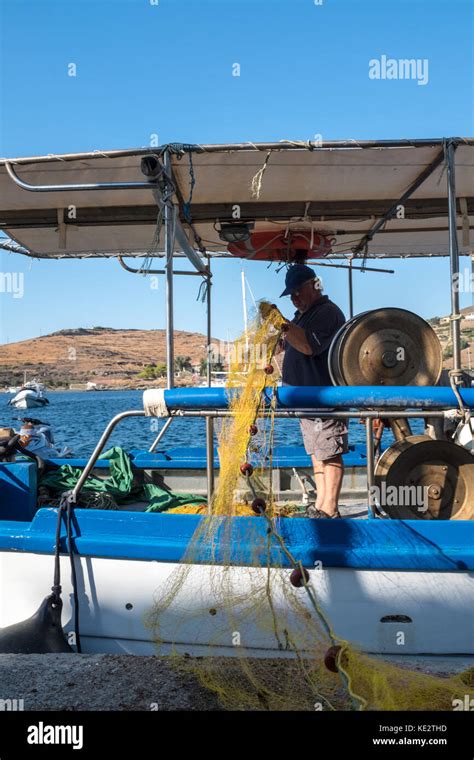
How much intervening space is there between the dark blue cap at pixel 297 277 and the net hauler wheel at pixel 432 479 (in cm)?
151

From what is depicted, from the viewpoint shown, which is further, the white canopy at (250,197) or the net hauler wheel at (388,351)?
the white canopy at (250,197)

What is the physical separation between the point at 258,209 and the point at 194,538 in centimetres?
309

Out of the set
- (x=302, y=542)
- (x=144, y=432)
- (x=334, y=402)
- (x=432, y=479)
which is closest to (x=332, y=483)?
(x=432, y=479)

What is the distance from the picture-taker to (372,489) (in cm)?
431

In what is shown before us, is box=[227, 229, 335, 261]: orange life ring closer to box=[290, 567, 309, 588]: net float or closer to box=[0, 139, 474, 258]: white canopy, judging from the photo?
box=[0, 139, 474, 258]: white canopy

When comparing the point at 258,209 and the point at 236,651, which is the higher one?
the point at 258,209

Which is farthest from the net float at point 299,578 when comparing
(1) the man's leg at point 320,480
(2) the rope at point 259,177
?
(2) the rope at point 259,177

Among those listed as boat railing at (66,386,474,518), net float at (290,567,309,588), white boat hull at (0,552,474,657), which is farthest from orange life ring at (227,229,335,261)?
net float at (290,567,309,588)

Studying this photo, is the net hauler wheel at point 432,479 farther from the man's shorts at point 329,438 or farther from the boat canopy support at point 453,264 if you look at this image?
the boat canopy support at point 453,264

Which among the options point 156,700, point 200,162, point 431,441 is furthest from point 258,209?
point 156,700

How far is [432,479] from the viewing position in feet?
13.6

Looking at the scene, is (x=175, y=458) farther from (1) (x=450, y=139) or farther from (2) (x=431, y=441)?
(1) (x=450, y=139)

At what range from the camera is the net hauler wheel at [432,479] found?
4.13m

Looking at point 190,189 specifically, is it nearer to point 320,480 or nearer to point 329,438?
point 329,438
